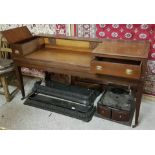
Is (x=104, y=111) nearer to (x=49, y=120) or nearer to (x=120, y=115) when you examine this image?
(x=120, y=115)

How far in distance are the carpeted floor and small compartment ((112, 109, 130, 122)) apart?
6cm

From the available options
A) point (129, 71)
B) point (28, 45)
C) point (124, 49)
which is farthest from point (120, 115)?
point (28, 45)

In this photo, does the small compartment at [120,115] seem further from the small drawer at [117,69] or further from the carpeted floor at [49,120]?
the small drawer at [117,69]

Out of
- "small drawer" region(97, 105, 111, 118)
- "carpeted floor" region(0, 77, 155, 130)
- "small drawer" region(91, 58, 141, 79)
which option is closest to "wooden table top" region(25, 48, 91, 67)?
"small drawer" region(91, 58, 141, 79)

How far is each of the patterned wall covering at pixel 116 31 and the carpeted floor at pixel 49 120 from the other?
37cm

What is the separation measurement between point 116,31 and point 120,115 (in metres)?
0.91

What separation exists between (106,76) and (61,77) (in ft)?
3.13

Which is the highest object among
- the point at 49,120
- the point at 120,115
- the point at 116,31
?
the point at 116,31

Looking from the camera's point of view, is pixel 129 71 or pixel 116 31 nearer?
pixel 129 71

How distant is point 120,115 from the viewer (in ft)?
6.08

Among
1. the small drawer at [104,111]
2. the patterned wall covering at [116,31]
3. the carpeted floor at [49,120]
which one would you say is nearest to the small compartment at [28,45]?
the patterned wall covering at [116,31]

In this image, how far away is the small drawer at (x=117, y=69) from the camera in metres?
1.48
